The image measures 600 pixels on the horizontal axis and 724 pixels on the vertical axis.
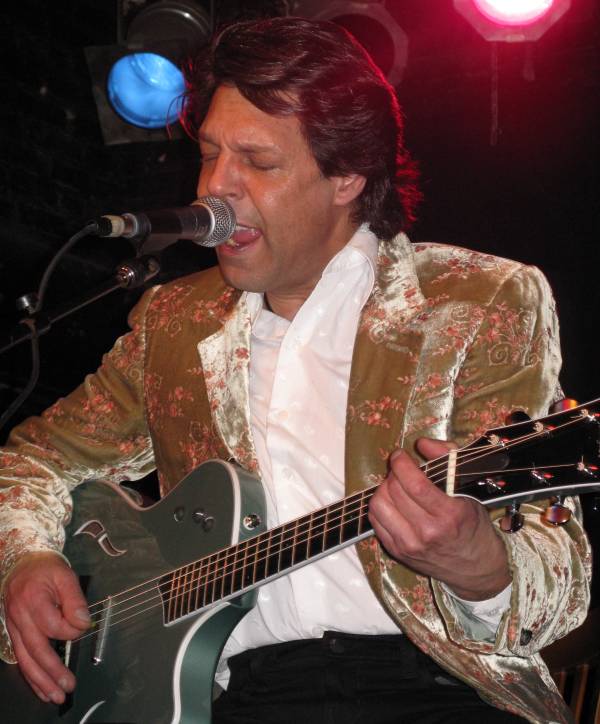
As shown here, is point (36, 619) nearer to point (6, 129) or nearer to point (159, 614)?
point (159, 614)

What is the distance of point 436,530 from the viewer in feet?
5.45

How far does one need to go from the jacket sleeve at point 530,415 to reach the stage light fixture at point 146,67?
1.76 m

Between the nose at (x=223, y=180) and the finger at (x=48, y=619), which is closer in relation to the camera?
the finger at (x=48, y=619)

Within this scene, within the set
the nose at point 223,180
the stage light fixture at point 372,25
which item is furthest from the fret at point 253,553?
the stage light fixture at point 372,25

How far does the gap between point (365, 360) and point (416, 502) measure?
2.20 feet

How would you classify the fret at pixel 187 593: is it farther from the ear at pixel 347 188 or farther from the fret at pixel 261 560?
the ear at pixel 347 188

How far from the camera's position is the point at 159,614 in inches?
84.9

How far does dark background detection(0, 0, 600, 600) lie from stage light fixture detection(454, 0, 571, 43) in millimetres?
133

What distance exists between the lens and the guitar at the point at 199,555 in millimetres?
1694

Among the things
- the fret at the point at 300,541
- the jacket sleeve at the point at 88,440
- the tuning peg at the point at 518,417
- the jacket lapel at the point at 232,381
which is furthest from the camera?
the jacket sleeve at the point at 88,440

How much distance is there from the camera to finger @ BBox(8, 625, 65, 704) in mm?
2180

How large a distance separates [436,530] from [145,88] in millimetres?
2828

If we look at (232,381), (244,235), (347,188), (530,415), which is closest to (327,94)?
(347,188)

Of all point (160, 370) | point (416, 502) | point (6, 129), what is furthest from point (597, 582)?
point (6, 129)
